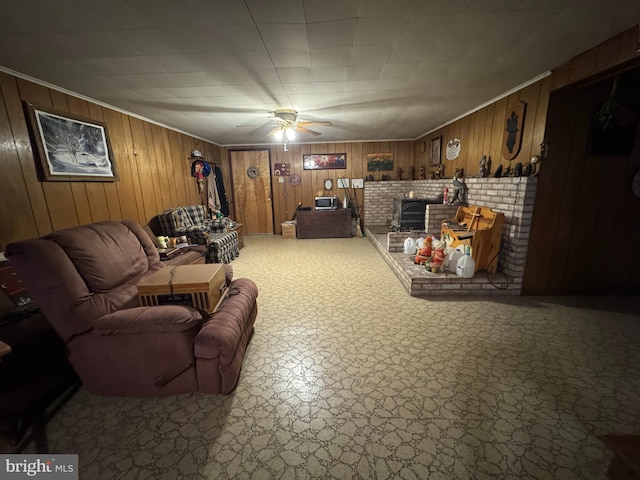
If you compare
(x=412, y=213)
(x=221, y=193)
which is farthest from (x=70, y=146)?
(x=412, y=213)

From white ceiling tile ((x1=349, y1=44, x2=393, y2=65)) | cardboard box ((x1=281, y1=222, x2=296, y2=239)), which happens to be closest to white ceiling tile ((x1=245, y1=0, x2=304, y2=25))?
white ceiling tile ((x1=349, y1=44, x2=393, y2=65))

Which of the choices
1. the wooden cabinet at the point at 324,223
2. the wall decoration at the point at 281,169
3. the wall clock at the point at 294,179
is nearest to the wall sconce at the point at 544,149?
the wooden cabinet at the point at 324,223

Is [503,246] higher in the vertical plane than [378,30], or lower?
lower

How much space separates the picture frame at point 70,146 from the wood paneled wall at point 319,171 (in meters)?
3.62

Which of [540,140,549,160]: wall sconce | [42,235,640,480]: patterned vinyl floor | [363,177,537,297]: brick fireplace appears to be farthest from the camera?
[363,177,537,297]: brick fireplace

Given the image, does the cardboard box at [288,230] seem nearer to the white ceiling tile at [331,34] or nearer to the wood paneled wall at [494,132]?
the wood paneled wall at [494,132]

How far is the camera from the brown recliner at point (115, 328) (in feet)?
4.62

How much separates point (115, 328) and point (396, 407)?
176cm

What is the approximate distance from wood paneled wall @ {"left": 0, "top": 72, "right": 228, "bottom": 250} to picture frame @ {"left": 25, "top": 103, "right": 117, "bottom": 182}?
61 mm

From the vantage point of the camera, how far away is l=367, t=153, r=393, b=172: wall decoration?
639 centimetres

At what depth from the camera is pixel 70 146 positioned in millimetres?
2652

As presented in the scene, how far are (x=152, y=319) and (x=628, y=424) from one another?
2.78 m

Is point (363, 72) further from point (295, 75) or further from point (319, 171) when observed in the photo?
point (319, 171)

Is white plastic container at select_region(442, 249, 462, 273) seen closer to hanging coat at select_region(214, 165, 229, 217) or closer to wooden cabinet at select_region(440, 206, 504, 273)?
wooden cabinet at select_region(440, 206, 504, 273)
